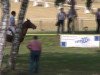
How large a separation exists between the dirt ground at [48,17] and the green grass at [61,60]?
197 inches

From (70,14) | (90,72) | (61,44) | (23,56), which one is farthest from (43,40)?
(90,72)

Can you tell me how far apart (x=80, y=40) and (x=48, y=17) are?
13.6m

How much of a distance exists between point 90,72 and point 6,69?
134 inches

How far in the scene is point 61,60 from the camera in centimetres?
2698

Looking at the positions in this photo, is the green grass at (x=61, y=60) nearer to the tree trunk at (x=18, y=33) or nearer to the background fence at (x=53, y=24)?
the tree trunk at (x=18, y=33)

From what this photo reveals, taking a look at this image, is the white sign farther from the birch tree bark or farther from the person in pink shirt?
the birch tree bark

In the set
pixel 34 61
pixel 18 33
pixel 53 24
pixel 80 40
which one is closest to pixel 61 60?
pixel 34 61

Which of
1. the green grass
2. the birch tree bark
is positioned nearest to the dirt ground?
the green grass

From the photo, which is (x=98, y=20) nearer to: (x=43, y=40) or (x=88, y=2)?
(x=43, y=40)

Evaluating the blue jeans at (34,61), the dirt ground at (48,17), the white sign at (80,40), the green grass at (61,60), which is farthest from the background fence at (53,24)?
the blue jeans at (34,61)

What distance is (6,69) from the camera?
70.8ft

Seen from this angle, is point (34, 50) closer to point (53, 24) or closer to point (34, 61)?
point (34, 61)

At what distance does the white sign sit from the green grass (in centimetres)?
54

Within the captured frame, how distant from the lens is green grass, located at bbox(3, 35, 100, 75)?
23.2m
